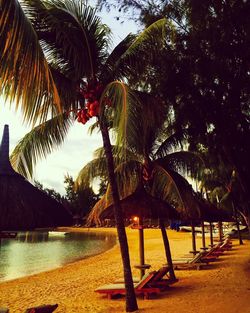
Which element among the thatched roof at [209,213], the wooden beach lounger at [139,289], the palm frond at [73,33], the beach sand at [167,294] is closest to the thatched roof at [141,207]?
the wooden beach lounger at [139,289]

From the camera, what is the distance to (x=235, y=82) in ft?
28.2

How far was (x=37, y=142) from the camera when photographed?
23.7 feet

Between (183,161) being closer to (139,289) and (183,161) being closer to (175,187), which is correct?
(175,187)

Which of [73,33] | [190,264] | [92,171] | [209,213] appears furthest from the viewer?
[209,213]

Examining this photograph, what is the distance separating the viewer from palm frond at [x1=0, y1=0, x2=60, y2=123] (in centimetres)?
353

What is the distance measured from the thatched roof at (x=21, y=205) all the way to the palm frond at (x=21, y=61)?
137 centimetres

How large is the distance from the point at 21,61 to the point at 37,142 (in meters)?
3.60

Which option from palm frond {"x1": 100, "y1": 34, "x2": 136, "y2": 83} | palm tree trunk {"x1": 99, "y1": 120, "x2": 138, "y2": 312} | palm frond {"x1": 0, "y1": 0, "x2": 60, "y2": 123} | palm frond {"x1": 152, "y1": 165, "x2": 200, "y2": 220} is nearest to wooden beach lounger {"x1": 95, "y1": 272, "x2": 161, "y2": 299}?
palm tree trunk {"x1": 99, "y1": 120, "x2": 138, "y2": 312}

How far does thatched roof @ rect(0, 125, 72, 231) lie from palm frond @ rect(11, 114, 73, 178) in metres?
1.24

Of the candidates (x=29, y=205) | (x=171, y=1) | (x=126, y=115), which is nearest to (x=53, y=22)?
(x=126, y=115)

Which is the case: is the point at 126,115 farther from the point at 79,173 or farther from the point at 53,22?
the point at 79,173

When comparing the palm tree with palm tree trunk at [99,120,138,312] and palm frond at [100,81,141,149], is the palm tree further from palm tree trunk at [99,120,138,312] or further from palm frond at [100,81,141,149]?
palm frond at [100,81,141,149]

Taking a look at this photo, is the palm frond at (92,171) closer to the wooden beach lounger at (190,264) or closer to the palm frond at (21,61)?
the wooden beach lounger at (190,264)

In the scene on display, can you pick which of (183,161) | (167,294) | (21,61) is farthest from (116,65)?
(167,294)
